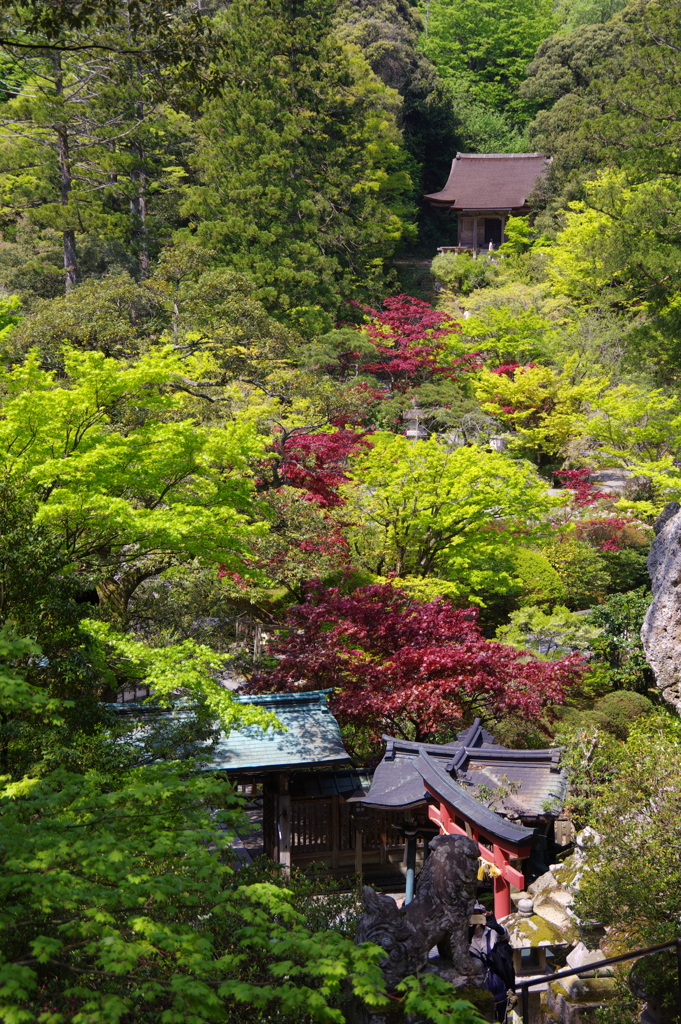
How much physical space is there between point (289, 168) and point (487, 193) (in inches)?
545

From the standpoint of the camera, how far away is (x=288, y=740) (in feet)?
32.2

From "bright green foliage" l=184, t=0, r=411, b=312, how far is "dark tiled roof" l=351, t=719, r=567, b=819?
17491mm

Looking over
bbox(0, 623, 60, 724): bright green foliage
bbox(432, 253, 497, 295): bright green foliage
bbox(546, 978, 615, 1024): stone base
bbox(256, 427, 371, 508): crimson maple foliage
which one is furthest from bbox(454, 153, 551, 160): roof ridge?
bbox(0, 623, 60, 724): bright green foliage

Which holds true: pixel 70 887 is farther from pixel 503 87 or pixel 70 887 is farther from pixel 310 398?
pixel 503 87

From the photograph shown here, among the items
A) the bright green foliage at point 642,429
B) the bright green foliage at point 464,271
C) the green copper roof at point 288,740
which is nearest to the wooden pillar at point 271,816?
the green copper roof at point 288,740

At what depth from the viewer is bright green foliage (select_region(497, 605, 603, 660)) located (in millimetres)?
13281

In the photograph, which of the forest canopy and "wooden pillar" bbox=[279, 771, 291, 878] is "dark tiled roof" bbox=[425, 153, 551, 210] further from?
"wooden pillar" bbox=[279, 771, 291, 878]

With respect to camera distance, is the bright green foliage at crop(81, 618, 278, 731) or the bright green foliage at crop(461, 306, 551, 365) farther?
the bright green foliage at crop(461, 306, 551, 365)

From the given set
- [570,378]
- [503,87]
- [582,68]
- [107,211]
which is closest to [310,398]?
[570,378]

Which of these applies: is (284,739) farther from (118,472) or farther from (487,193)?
(487,193)

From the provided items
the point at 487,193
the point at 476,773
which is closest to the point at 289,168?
the point at 487,193

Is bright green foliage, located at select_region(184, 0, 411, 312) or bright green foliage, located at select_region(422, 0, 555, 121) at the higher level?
bright green foliage, located at select_region(422, 0, 555, 121)

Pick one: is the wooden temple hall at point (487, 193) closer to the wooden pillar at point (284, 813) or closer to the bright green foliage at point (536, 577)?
the bright green foliage at point (536, 577)

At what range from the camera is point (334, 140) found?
2925 centimetres
